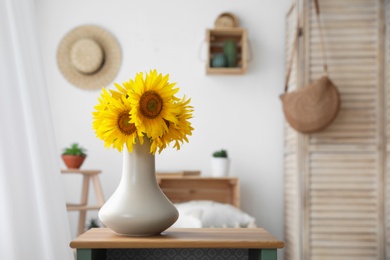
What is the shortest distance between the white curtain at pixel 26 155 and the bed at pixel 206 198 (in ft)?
3.88

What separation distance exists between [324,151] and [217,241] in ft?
8.14

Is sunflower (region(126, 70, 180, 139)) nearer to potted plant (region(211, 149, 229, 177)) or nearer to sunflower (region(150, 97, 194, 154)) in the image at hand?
sunflower (region(150, 97, 194, 154))

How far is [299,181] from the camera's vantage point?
3500 mm

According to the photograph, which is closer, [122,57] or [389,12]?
[389,12]

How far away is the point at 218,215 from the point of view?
3.28 m

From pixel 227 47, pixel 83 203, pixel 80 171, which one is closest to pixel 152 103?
pixel 80 171

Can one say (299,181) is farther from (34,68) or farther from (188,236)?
(188,236)

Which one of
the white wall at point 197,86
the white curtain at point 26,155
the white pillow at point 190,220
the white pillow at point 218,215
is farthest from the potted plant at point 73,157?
the white curtain at point 26,155

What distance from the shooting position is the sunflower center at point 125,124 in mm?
1223

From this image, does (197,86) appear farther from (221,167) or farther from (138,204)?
(138,204)

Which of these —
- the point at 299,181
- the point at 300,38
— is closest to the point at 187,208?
the point at 299,181

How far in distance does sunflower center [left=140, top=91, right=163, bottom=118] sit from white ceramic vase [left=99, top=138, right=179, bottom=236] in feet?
0.31

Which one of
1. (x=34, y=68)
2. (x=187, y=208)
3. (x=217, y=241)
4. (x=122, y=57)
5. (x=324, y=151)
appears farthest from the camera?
(x=122, y=57)

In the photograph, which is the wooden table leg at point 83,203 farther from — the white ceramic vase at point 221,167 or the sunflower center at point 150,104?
the sunflower center at point 150,104
